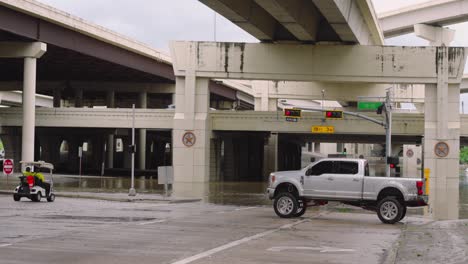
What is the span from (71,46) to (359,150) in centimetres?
13687

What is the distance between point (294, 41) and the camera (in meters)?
43.0

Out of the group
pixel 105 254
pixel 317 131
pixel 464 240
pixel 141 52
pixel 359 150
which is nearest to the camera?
pixel 105 254

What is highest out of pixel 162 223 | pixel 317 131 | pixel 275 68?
pixel 275 68

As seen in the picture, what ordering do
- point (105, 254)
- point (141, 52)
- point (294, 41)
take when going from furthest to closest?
point (141, 52)
point (294, 41)
point (105, 254)

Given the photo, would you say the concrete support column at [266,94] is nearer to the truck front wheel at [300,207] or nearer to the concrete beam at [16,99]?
the concrete beam at [16,99]

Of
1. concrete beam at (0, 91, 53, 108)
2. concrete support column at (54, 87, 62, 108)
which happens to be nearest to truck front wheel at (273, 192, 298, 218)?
concrete support column at (54, 87, 62, 108)

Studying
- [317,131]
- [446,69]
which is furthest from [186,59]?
[446,69]

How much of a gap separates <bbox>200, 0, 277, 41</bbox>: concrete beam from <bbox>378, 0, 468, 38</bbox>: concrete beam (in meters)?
35.4

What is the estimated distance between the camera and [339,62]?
43.7m

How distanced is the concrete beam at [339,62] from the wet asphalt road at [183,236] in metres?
21.2

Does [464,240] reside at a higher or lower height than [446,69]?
lower

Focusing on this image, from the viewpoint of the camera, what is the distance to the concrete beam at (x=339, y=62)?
43531 mm

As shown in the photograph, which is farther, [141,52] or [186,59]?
[141,52]

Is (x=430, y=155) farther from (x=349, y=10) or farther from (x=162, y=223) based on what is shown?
(x=162, y=223)
